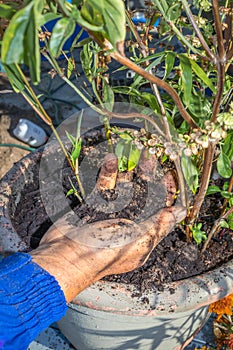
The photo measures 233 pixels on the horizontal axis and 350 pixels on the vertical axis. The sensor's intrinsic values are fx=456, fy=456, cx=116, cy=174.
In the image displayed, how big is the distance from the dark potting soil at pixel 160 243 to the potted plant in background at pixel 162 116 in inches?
1.0

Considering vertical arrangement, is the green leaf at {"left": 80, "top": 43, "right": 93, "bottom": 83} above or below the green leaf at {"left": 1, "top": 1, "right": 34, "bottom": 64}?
below

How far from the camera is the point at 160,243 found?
3.34ft

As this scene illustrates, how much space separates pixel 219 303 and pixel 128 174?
402mm

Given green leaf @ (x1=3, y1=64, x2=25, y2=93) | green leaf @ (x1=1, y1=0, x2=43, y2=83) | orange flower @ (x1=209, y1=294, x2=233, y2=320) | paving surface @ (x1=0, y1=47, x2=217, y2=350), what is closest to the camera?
green leaf @ (x1=1, y1=0, x2=43, y2=83)

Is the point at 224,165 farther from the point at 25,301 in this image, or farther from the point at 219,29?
the point at 25,301

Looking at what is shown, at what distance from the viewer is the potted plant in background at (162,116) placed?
0.49m

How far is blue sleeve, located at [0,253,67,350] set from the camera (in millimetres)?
738

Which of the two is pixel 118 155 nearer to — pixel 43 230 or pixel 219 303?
pixel 43 230

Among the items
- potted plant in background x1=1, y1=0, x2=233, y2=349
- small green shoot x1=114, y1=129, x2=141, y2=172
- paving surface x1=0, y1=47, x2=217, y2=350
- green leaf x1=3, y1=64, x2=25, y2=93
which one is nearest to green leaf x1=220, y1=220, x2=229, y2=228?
potted plant in background x1=1, y1=0, x2=233, y2=349

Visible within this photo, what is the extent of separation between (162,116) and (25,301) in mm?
421

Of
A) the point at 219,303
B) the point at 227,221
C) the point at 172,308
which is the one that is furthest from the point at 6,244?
the point at 219,303

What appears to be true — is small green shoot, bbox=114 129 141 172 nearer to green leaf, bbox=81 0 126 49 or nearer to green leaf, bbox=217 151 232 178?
green leaf, bbox=217 151 232 178

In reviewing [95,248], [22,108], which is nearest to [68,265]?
[95,248]

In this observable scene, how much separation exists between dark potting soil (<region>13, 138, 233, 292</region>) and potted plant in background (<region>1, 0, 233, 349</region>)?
1.0 inches
